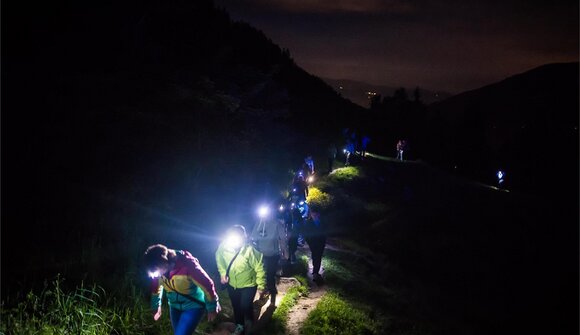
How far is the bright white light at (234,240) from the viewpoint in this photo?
6098 millimetres

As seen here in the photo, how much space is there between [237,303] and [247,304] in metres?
0.17

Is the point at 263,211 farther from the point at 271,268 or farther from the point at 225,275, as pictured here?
the point at 225,275

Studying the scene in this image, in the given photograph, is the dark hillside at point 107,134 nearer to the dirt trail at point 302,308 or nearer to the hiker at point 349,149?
the dirt trail at point 302,308

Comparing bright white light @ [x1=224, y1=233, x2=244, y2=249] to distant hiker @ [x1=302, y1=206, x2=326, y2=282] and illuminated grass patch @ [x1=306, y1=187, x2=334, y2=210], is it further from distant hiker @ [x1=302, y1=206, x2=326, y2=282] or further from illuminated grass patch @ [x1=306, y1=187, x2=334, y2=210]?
illuminated grass patch @ [x1=306, y1=187, x2=334, y2=210]

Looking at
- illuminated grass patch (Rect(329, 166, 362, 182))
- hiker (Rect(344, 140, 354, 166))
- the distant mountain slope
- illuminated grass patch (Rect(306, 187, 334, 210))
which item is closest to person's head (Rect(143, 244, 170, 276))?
illuminated grass patch (Rect(306, 187, 334, 210))

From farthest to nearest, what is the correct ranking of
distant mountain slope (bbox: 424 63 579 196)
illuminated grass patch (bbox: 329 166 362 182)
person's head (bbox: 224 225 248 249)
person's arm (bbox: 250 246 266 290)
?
distant mountain slope (bbox: 424 63 579 196)
illuminated grass patch (bbox: 329 166 362 182)
person's arm (bbox: 250 246 266 290)
person's head (bbox: 224 225 248 249)

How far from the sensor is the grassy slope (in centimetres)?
1181

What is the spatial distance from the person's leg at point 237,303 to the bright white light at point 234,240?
0.74m

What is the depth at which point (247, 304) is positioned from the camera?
257 inches

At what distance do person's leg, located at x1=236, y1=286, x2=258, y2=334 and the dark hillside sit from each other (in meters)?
1.99

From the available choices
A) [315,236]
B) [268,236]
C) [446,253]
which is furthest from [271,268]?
[446,253]

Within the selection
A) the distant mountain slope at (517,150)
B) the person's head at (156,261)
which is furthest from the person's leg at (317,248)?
the distant mountain slope at (517,150)

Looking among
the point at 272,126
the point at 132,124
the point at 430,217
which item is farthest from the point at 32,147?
the point at 430,217

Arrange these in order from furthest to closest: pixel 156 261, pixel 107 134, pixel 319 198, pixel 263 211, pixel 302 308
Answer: pixel 319 198, pixel 107 134, pixel 302 308, pixel 263 211, pixel 156 261
